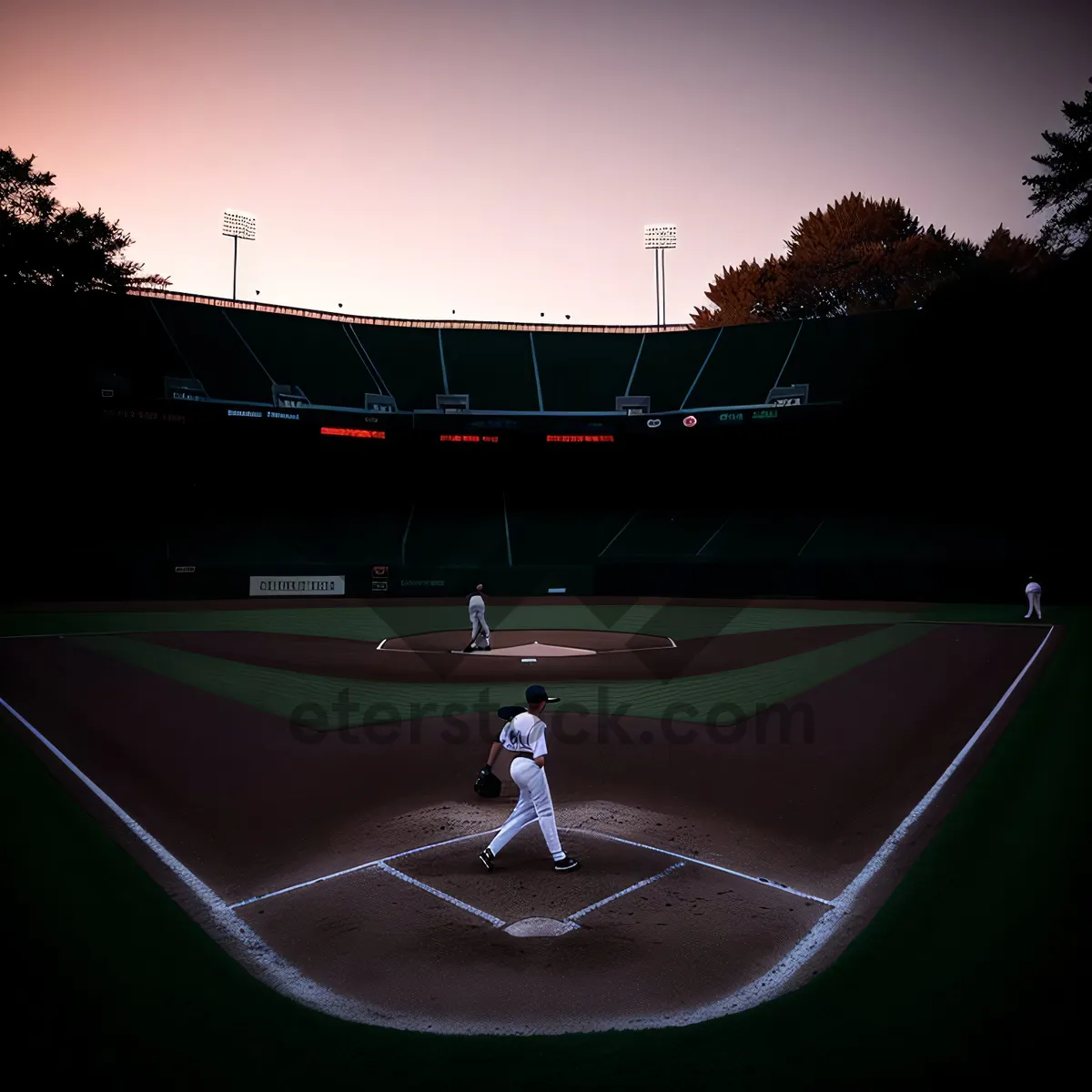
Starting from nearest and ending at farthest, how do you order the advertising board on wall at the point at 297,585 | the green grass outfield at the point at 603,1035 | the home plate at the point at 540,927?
the green grass outfield at the point at 603,1035, the home plate at the point at 540,927, the advertising board on wall at the point at 297,585

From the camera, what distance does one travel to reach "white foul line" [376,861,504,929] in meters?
6.50

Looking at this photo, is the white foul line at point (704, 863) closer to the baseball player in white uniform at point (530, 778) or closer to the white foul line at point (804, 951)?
the white foul line at point (804, 951)

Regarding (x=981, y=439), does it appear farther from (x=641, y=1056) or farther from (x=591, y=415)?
(x=641, y=1056)

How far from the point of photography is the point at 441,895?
22.8ft

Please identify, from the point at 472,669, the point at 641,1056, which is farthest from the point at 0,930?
the point at 472,669

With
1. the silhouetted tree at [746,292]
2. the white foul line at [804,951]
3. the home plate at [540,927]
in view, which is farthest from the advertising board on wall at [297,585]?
the silhouetted tree at [746,292]

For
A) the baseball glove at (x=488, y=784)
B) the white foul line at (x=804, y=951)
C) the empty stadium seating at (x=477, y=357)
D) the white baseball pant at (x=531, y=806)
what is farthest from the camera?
the empty stadium seating at (x=477, y=357)

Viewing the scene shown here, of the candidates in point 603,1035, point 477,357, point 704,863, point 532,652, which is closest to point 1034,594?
point 532,652

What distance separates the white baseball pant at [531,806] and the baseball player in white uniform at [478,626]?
13942mm

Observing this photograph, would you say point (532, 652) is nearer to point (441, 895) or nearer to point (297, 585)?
point (441, 895)

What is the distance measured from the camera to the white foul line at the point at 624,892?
6.56 meters

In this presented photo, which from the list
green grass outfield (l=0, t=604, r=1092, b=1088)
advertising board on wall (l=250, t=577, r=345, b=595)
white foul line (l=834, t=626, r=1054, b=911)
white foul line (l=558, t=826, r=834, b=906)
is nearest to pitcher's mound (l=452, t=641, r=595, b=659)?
white foul line (l=834, t=626, r=1054, b=911)

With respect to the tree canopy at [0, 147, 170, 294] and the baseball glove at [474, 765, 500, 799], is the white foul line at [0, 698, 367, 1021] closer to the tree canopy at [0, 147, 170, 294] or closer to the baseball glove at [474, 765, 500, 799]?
the baseball glove at [474, 765, 500, 799]

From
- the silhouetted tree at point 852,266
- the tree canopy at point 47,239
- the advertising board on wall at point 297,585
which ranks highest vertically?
the silhouetted tree at point 852,266
